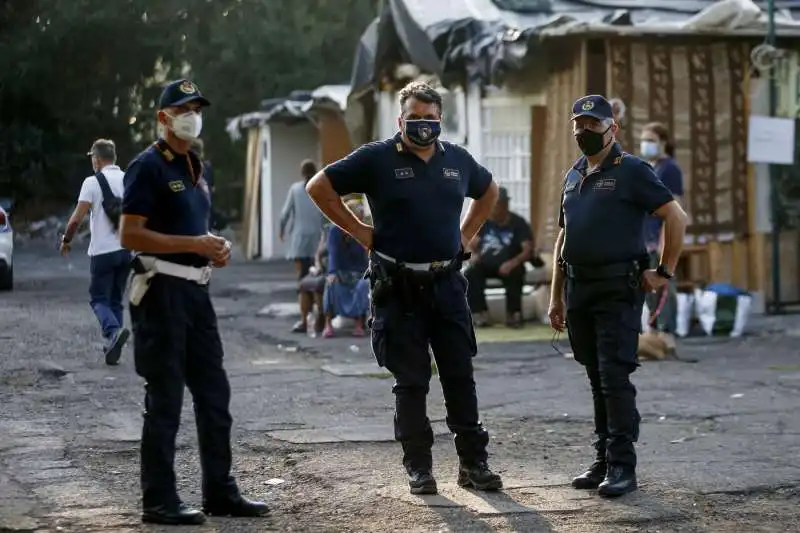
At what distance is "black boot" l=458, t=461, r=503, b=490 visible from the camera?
25.0ft

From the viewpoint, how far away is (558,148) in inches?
651

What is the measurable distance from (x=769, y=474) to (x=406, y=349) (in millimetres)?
1989

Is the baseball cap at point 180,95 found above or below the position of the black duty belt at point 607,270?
above

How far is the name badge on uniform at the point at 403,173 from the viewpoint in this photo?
7582mm

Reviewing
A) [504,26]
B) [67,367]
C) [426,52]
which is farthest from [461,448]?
[426,52]

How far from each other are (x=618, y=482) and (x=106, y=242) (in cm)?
670

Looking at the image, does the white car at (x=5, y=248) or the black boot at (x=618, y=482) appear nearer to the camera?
the black boot at (x=618, y=482)

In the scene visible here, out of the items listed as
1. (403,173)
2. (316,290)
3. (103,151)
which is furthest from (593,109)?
(316,290)

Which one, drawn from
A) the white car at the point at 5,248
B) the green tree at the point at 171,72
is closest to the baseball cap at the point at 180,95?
the white car at the point at 5,248

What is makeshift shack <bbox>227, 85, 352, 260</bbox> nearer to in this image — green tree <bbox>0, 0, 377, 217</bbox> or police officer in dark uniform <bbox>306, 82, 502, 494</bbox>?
green tree <bbox>0, 0, 377, 217</bbox>

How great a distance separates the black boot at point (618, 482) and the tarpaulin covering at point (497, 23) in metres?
8.55

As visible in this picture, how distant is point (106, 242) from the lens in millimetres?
13172

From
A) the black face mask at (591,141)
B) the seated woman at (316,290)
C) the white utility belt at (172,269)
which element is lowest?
the seated woman at (316,290)

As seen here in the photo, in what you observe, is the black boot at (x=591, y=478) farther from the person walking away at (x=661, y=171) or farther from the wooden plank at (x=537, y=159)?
the wooden plank at (x=537, y=159)
